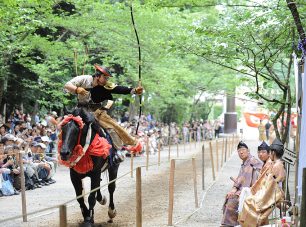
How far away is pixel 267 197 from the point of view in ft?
27.9

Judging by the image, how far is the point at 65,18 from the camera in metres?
20.8

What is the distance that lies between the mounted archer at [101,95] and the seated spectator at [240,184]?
2081 millimetres

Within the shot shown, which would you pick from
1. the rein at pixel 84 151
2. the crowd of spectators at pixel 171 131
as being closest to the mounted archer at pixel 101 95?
the rein at pixel 84 151

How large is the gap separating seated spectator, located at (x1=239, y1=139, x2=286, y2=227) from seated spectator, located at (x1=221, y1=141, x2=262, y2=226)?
0.70 metres

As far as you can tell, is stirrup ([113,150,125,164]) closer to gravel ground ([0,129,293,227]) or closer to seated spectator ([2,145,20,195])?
gravel ground ([0,129,293,227])

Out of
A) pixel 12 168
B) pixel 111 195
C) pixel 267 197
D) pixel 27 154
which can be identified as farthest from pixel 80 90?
pixel 27 154

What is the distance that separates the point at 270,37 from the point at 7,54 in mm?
9189

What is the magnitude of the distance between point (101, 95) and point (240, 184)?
275 cm

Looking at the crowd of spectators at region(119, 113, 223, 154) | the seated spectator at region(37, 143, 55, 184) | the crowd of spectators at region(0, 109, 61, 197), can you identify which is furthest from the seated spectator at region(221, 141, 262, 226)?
the crowd of spectators at region(119, 113, 223, 154)

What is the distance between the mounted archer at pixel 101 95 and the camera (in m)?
10.2

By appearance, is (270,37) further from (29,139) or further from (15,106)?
(15,106)

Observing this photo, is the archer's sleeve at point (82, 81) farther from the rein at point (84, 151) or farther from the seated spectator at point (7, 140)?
the seated spectator at point (7, 140)

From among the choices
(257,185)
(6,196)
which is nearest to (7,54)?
(6,196)

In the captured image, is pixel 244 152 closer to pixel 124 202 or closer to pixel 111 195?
pixel 111 195
